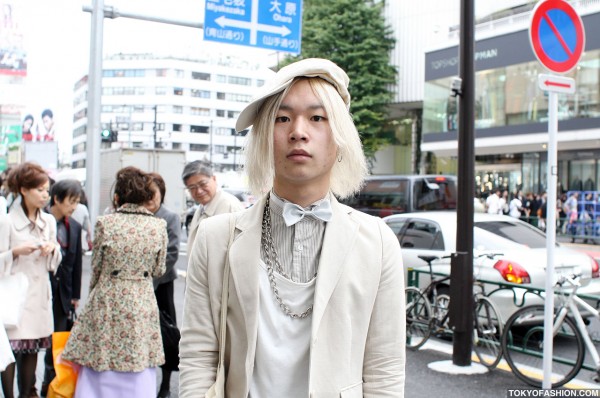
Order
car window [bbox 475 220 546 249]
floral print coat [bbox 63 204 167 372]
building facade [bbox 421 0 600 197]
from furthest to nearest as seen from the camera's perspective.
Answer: building facade [bbox 421 0 600 197], car window [bbox 475 220 546 249], floral print coat [bbox 63 204 167 372]

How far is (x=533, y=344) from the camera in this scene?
18.1 ft

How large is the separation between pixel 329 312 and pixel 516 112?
2827cm

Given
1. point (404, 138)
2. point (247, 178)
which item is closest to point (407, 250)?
point (247, 178)

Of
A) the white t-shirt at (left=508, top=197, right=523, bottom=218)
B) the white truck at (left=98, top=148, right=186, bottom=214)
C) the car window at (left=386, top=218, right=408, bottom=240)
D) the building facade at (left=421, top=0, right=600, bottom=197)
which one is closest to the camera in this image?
the car window at (left=386, top=218, right=408, bottom=240)

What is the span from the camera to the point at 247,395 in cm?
156

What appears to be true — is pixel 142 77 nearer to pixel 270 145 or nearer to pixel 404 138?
pixel 404 138

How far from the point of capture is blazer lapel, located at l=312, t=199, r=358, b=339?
5.02 ft

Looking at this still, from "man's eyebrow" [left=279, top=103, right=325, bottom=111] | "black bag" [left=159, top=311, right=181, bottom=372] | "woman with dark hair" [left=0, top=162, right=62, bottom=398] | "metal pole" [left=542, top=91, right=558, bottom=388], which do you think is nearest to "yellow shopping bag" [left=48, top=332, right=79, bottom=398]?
"woman with dark hair" [left=0, top=162, right=62, bottom=398]

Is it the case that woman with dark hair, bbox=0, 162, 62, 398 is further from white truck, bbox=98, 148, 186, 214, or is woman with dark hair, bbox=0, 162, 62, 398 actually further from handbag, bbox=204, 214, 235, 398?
white truck, bbox=98, 148, 186, 214

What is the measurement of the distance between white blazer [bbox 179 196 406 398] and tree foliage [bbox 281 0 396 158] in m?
32.1

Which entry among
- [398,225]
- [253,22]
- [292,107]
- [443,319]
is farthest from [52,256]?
[253,22]

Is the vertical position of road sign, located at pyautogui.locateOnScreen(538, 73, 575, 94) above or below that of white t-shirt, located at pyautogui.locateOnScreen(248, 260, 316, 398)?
above

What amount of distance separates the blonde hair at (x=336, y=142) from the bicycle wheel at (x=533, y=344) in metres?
4.15

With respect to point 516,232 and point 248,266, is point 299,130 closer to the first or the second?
point 248,266
